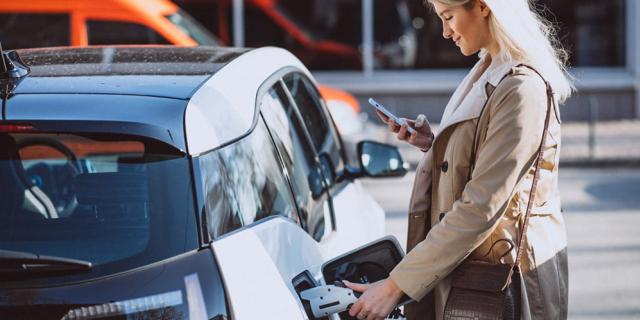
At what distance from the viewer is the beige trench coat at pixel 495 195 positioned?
8.65ft

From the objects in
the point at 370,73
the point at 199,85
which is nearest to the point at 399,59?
the point at 370,73

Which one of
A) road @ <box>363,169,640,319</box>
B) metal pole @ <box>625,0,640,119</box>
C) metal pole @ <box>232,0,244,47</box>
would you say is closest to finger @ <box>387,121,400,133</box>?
road @ <box>363,169,640,319</box>

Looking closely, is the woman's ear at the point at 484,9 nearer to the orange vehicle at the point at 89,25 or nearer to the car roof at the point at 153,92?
the car roof at the point at 153,92

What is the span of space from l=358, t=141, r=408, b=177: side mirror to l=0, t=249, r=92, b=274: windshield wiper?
2.21 meters

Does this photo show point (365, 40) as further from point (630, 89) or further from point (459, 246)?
point (459, 246)

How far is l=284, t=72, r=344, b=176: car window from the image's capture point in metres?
4.18

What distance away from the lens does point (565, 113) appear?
16016mm

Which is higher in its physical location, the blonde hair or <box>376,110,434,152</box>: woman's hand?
the blonde hair

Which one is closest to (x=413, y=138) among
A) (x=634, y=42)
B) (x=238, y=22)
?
(x=238, y=22)

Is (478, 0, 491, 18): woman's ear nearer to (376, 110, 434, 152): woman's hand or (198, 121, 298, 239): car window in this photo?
(376, 110, 434, 152): woman's hand

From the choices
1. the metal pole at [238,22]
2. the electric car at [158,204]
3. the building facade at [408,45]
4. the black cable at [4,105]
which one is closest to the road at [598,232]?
the electric car at [158,204]

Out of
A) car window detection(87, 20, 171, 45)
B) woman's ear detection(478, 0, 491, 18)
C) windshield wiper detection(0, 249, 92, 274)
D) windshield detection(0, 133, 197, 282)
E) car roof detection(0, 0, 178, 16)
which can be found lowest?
windshield wiper detection(0, 249, 92, 274)

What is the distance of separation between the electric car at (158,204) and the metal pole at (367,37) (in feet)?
42.3

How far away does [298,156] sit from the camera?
12.2ft
